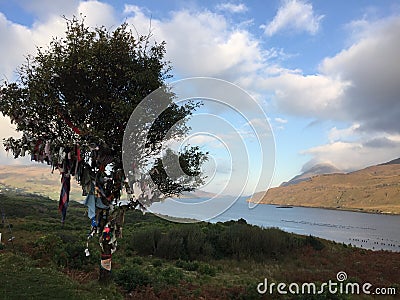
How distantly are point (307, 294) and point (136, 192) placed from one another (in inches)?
276

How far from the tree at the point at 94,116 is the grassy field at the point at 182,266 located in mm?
1976

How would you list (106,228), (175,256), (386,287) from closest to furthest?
1. (106,228)
2. (386,287)
3. (175,256)

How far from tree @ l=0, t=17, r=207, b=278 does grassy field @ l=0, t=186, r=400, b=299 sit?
1976 millimetres

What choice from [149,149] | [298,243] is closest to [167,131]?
[149,149]

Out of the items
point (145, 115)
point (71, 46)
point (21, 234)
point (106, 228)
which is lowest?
point (21, 234)

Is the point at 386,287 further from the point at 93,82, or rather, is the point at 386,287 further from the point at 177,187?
the point at 93,82

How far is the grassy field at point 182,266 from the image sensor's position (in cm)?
1183

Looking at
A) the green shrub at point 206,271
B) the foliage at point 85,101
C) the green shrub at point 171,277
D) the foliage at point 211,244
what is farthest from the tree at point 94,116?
the foliage at point 211,244

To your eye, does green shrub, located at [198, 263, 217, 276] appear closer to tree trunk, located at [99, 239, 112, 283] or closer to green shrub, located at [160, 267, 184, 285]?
green shrub, located at [160, 267, 184, 285]

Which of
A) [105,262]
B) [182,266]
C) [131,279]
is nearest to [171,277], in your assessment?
[131,279]

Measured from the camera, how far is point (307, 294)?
41.0 feet

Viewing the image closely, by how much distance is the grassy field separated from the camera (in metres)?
11.8

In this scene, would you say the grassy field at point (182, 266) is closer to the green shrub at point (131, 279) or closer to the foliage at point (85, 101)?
the green shrub at point (131, 279)

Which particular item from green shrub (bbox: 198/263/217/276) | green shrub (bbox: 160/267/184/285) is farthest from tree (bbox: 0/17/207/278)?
green shrub (bbox: 198/263/217/276)
